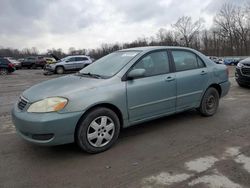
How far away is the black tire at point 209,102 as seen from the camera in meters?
5.44

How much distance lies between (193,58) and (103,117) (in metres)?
2.58

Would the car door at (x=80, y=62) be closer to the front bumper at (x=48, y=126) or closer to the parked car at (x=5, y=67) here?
the parked car at (x=5, y=67)

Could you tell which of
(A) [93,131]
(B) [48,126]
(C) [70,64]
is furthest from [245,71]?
(C) [70,64]

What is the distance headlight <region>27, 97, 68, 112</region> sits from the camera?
11.3ft

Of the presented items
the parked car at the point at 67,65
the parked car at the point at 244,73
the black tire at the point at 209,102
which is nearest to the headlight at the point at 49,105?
the black tire at the point at 209,102

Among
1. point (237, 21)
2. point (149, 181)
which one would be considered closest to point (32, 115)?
point (149, 181)

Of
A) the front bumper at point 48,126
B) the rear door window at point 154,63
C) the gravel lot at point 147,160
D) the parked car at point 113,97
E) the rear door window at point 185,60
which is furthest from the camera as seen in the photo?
the rear door window at point 185,60

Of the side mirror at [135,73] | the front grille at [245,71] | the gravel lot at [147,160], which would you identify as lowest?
the gravel lot at [147,160]

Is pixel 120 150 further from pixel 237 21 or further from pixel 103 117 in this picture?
pixel 237 21

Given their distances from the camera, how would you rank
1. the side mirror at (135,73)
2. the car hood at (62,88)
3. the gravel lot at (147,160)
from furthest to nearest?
1. the side mirror at (135,73)
2. the car hood at (62,88)
3. the gravel lot at (147,160)

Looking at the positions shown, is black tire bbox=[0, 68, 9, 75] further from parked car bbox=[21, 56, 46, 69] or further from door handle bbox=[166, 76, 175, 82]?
door handle bbox=[166, 76, 175, 82]

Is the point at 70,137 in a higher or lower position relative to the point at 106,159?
higher

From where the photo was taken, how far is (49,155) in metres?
3.80

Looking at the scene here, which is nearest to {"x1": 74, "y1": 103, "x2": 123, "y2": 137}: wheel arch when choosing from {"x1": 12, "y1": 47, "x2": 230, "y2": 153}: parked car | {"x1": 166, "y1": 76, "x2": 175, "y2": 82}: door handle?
{"x1": 12, "y1": 47, "x2": 230, "y2": 153}: parked car
